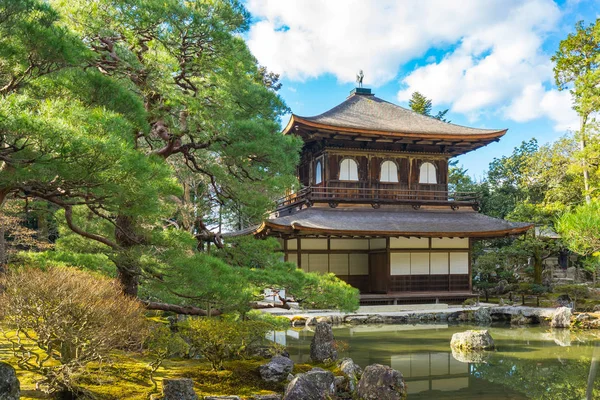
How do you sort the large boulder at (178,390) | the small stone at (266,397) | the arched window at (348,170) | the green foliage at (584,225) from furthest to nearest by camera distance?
the arched window at (348,170) < the small stone at (266,397) < the large boulder at (178,390) < the green foliage at (584,225)

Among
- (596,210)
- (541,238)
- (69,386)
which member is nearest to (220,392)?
(69,386)

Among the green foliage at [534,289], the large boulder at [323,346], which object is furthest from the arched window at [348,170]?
the large boulder at [323,346]

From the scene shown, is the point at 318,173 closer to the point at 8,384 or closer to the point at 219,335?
the point at 219,335

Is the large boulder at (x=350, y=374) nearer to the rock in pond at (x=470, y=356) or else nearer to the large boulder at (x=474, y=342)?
the rock in pond at (x=470, y=356)

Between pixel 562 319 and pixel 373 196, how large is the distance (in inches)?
280

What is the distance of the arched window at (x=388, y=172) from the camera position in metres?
18.2

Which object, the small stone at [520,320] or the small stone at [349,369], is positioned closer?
the small stone at [349,369]

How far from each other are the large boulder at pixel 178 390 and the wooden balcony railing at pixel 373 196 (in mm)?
11589

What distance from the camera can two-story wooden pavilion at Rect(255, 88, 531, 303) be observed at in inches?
653

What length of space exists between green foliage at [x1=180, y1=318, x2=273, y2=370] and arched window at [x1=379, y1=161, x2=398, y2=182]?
11.4 m

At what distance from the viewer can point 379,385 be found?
684 cm

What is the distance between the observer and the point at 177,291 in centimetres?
661

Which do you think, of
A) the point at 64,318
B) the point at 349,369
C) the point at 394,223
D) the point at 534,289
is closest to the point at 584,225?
the point at 349,369

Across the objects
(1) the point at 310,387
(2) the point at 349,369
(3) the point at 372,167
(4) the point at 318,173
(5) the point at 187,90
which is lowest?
(2) the point at 349,369
